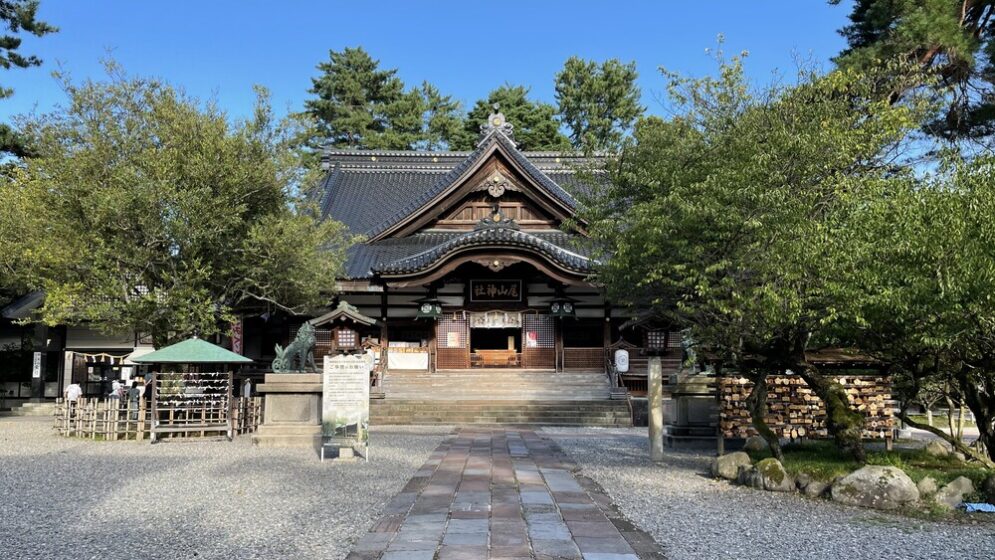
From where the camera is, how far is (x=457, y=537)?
5.89m

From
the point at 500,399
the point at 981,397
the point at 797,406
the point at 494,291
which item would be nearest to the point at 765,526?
the point at 981,397

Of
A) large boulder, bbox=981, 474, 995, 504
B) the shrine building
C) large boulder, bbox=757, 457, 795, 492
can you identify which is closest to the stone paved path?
large boulder, bbox=757, 457, 795, 492

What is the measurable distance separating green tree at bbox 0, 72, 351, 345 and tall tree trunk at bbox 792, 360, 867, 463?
1087 centimetres

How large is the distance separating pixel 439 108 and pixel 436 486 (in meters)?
41.3

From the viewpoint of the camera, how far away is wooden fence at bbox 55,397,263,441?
1390cm

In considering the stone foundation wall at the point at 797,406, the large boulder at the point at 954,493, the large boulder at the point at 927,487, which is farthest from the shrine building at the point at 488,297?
the large boulder at the point at 954,493

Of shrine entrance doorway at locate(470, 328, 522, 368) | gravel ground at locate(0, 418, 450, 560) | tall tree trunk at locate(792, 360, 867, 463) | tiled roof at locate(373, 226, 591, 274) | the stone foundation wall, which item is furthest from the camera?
shrine entrance doorway at locate(470, 328, 522, 368)

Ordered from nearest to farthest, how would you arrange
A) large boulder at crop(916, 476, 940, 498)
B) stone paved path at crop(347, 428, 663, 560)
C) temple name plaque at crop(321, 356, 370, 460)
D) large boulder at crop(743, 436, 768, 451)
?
stone paved path at crop(347, 428, 663, 560) → large boulder at crop(916, 476, 940, 498) → temple name plaque at crop(321, 356, 370, 460) → large boulder at crop(743, 436, 768, 451)

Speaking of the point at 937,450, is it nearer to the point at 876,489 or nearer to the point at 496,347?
the point at 876,489

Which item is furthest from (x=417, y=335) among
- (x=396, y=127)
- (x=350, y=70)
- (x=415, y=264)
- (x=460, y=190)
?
(x=350, y=70)

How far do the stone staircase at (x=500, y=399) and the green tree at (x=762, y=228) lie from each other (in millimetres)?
8003

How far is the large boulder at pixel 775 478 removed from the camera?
835cm

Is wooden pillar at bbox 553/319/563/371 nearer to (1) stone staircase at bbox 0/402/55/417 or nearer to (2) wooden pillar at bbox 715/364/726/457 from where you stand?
(2) wooden pillar at bbox 715/364/726/457

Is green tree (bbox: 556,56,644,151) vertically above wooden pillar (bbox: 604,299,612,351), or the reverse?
green tree (bbox: 556,56,644,151)
